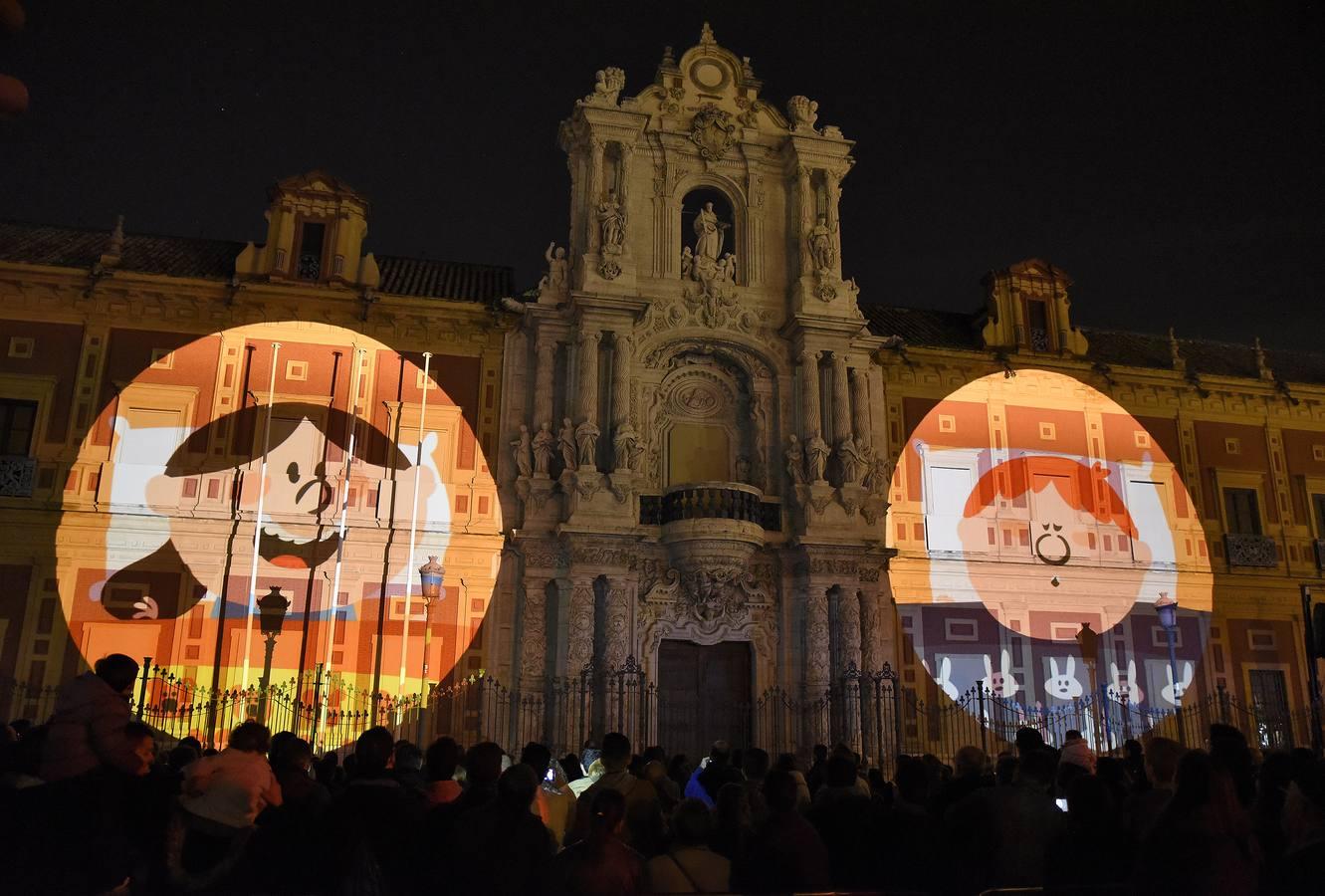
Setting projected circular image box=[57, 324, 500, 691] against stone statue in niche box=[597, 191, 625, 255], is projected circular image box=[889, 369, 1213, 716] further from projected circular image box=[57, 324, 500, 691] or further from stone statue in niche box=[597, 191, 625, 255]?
projected circular image box=[57, 324, 500, 691]

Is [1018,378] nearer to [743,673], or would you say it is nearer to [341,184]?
[743,673]

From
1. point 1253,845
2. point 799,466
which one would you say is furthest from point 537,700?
point 1253,845

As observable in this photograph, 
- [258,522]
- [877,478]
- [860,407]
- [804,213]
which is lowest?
[258,522]

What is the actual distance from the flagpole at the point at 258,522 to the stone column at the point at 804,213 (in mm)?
11078

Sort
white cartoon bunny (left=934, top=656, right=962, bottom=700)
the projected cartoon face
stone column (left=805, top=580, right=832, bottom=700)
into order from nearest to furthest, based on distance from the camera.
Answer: the projected cartoon face < stone column (left=805, top=580, right=832, bottom=700) < white cartoon bunny (left=934, top=656, right=962, bottom=700)

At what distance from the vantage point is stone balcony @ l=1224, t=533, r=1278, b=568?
968 inches

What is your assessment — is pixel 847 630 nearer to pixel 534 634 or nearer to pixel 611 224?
pixel 534 634

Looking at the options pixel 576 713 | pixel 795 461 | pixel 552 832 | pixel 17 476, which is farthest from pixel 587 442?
pixel 552 832

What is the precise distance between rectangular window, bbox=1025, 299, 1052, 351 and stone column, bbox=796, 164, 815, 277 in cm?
630

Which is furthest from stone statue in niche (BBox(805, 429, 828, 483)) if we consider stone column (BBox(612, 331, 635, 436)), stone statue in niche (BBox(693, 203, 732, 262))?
stone statue in niche (BBox(693, 203, 732, 262))

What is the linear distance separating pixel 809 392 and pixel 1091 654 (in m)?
7.64

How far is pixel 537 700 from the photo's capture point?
19109 millimetres

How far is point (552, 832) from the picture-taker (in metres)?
5.71

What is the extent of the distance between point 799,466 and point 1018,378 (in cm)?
683
